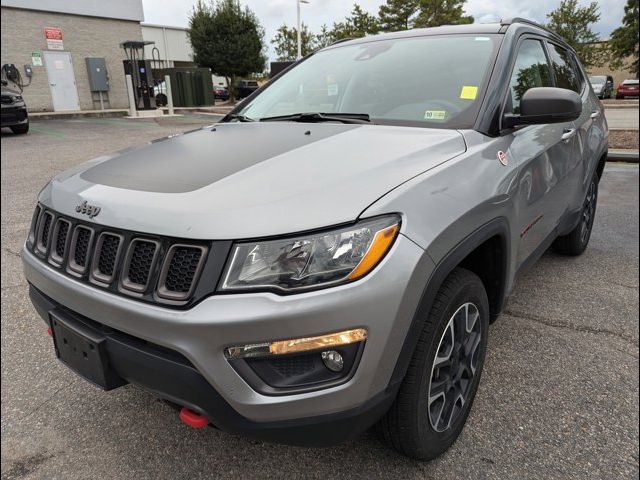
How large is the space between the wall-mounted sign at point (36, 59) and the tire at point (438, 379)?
22.2m

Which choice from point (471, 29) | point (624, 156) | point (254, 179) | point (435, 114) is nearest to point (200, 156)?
point (254, 179)

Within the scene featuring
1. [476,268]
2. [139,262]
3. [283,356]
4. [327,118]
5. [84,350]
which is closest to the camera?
[283,356]

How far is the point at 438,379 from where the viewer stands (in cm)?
176

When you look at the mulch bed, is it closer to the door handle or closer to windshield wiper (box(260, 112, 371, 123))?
the door handle

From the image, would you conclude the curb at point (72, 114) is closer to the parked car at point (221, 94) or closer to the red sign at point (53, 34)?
the red sign at point (53, 34)

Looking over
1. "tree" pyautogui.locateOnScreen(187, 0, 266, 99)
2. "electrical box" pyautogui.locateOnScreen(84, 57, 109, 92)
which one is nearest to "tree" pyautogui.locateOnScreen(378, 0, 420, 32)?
"tree" pyautogui.locateOnScreen(187, 0, 266, 99)

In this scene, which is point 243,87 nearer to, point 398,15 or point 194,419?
point 398,15

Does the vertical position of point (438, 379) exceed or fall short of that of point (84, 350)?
it falls short

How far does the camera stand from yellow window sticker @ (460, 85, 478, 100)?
7.30ft

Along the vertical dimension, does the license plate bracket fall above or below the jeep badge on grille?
below

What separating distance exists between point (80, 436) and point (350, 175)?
62.6 inches

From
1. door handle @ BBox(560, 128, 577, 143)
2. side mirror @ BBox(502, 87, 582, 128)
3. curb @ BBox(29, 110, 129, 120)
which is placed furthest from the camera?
curb @ BBox(29, 110, 129, 120)

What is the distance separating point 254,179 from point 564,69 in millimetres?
2943

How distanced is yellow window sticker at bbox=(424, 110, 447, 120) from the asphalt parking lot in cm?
132
